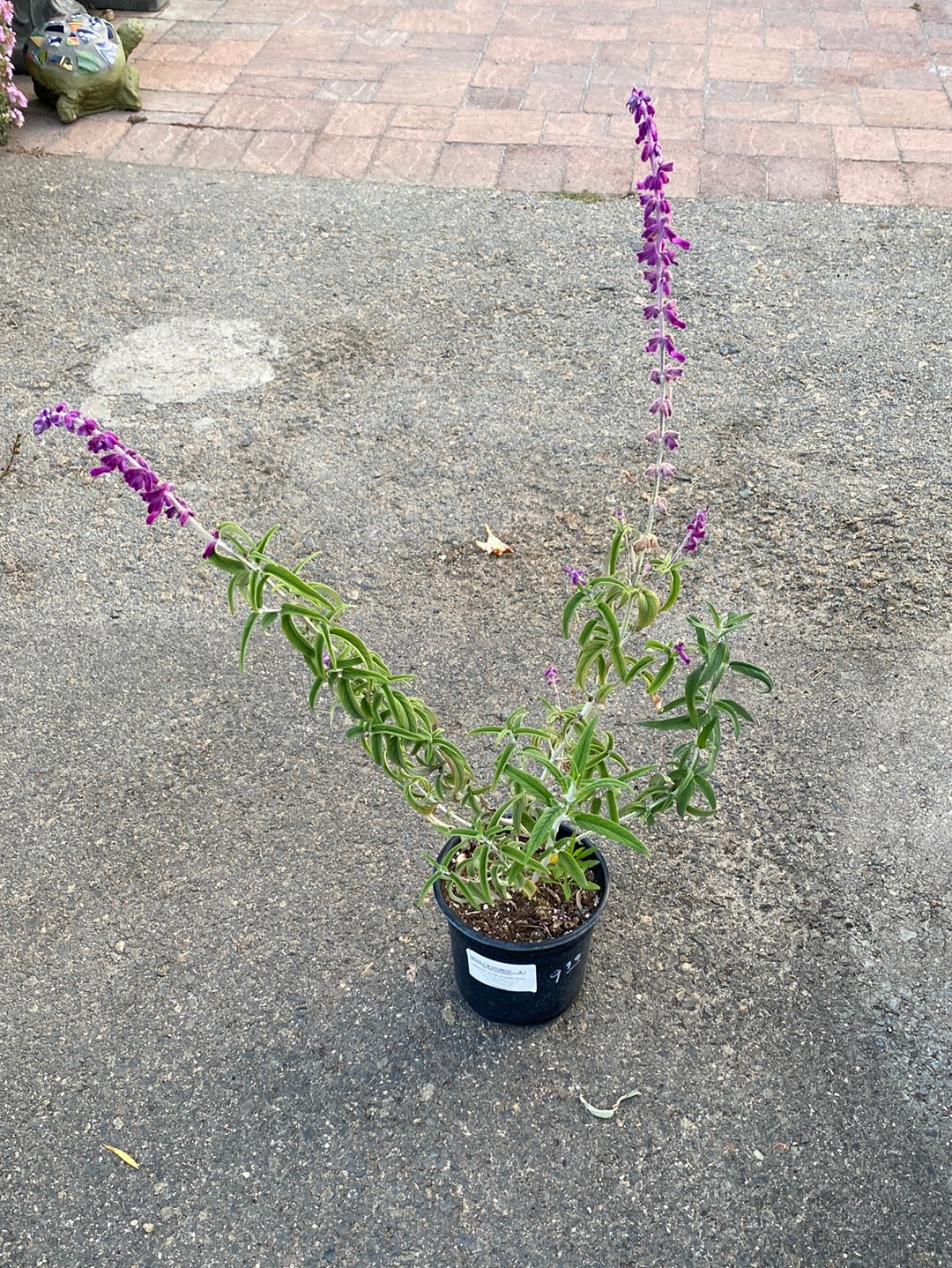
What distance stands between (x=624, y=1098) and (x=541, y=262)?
3.54m

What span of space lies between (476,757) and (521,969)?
0.80m

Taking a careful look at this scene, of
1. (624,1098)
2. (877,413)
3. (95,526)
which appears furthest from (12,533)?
(877,413)

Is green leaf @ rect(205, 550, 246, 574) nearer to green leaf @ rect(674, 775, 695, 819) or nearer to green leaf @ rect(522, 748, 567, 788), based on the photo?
green leaf @ rect(522, 748, 567, 788)

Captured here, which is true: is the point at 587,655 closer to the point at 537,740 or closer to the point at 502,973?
the point at 537,740

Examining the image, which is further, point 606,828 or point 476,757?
point 476,757

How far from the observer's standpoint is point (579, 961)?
2277 millimetres

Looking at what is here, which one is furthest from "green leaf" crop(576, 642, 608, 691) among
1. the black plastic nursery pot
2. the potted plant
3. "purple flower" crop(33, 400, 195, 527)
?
"purple flower" crop(33, 400, 195, 527)

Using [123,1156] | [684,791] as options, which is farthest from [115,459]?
[123,1156]

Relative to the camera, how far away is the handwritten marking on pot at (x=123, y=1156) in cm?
220

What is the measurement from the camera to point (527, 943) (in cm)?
218

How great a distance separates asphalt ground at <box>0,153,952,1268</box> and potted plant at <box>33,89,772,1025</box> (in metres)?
0.27

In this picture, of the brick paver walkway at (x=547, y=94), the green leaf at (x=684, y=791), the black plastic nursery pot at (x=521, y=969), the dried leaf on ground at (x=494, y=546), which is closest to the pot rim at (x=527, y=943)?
the black plastic nursery pot at (x=521, y=969)

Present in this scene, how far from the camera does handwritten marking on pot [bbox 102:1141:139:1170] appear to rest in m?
2.20

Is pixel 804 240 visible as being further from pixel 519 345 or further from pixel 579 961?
pixel 579 961
